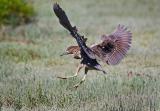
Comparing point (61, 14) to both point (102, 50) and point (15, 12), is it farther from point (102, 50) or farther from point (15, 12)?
point (15, 12)

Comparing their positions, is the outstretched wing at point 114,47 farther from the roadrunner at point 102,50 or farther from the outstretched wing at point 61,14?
the outstretched wing at point 61,14

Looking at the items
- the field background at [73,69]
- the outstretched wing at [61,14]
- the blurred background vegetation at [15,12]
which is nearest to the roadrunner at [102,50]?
the outstretched wing at [61,14]

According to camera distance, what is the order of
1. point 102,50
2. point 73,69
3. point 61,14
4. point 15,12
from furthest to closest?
point 15,12 < point 73,69 < point 102,50 < point 61,14

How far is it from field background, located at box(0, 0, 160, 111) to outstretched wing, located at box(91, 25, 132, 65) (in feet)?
2.28

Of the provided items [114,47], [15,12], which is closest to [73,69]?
[114,47]

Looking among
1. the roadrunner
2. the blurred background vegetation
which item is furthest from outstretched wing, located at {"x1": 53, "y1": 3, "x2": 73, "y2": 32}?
the blurred background vegetation

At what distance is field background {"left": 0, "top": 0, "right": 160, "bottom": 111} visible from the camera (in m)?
8.97

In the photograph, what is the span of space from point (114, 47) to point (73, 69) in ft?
15.4

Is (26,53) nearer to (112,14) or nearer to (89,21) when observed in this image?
(89,21)

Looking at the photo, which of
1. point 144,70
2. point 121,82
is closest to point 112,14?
point 144,70

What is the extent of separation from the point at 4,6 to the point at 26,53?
557cm

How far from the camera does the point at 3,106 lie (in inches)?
348

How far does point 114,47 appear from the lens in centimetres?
858

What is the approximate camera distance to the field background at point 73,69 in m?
8.97
